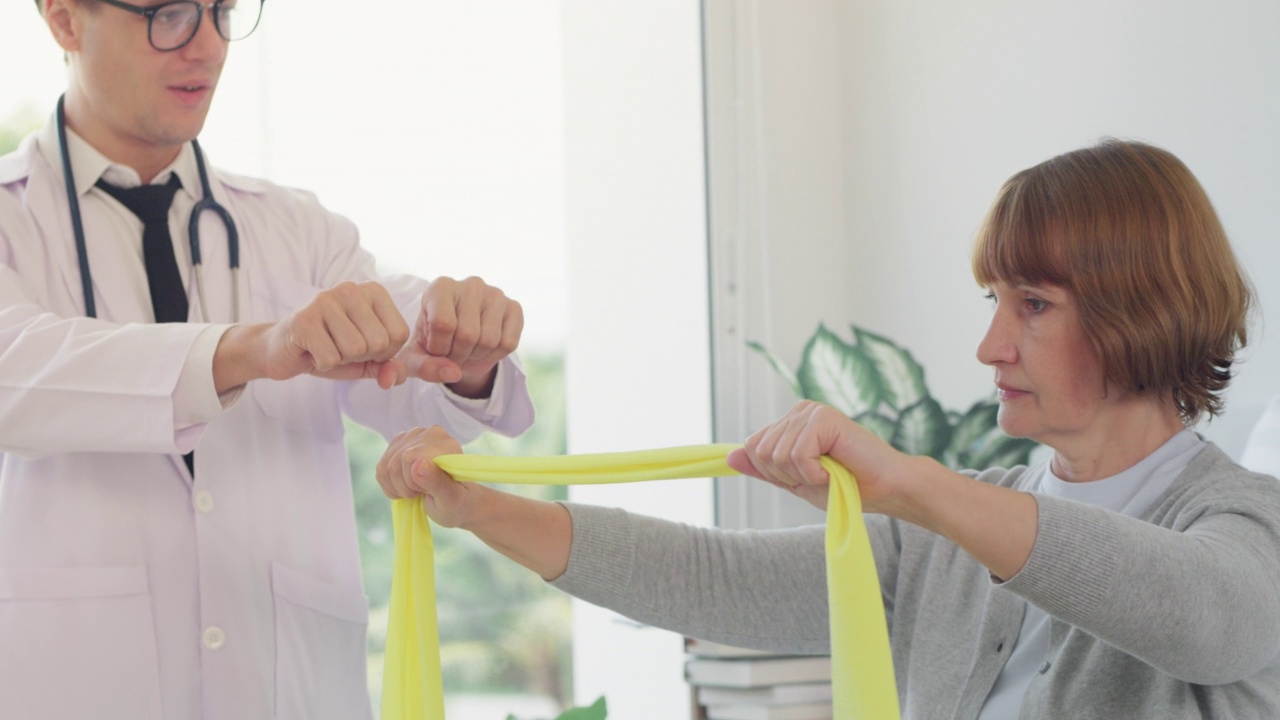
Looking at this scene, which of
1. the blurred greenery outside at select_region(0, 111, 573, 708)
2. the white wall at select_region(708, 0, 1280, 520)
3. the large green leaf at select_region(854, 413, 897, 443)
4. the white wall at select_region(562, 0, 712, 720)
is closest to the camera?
the white wall at select_region(708, 0, 1280, 520)

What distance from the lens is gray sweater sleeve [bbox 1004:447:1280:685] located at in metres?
1.10

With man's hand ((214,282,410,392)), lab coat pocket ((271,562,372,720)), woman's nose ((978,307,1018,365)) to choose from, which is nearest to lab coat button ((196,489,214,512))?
lab coat pocket ((271,562,372,720))

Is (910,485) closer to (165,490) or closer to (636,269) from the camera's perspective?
(165,490)

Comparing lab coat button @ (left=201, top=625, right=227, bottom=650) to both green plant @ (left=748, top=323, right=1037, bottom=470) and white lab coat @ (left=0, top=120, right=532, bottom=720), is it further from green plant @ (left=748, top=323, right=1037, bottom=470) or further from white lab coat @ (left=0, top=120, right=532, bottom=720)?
green plant @ (left=748, top=323, right=1037, bottom=470)

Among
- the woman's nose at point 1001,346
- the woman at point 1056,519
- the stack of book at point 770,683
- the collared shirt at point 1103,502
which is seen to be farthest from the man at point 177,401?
the stack of book at point 770,683

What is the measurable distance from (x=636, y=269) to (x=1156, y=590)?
1.97m

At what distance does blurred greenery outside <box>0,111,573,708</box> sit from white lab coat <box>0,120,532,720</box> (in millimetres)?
2369

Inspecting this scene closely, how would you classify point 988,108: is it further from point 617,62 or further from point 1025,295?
point 1025,295

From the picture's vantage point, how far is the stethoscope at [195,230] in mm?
1482

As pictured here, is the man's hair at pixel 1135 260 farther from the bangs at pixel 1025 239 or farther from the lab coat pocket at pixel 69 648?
the lab coat pocket at pixel 69 648

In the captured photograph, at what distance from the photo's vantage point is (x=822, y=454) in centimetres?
112

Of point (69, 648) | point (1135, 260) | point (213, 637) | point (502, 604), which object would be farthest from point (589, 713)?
point (502, 604)

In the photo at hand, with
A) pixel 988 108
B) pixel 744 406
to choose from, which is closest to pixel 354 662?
pixel 744 406

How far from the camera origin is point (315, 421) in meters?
1.60
